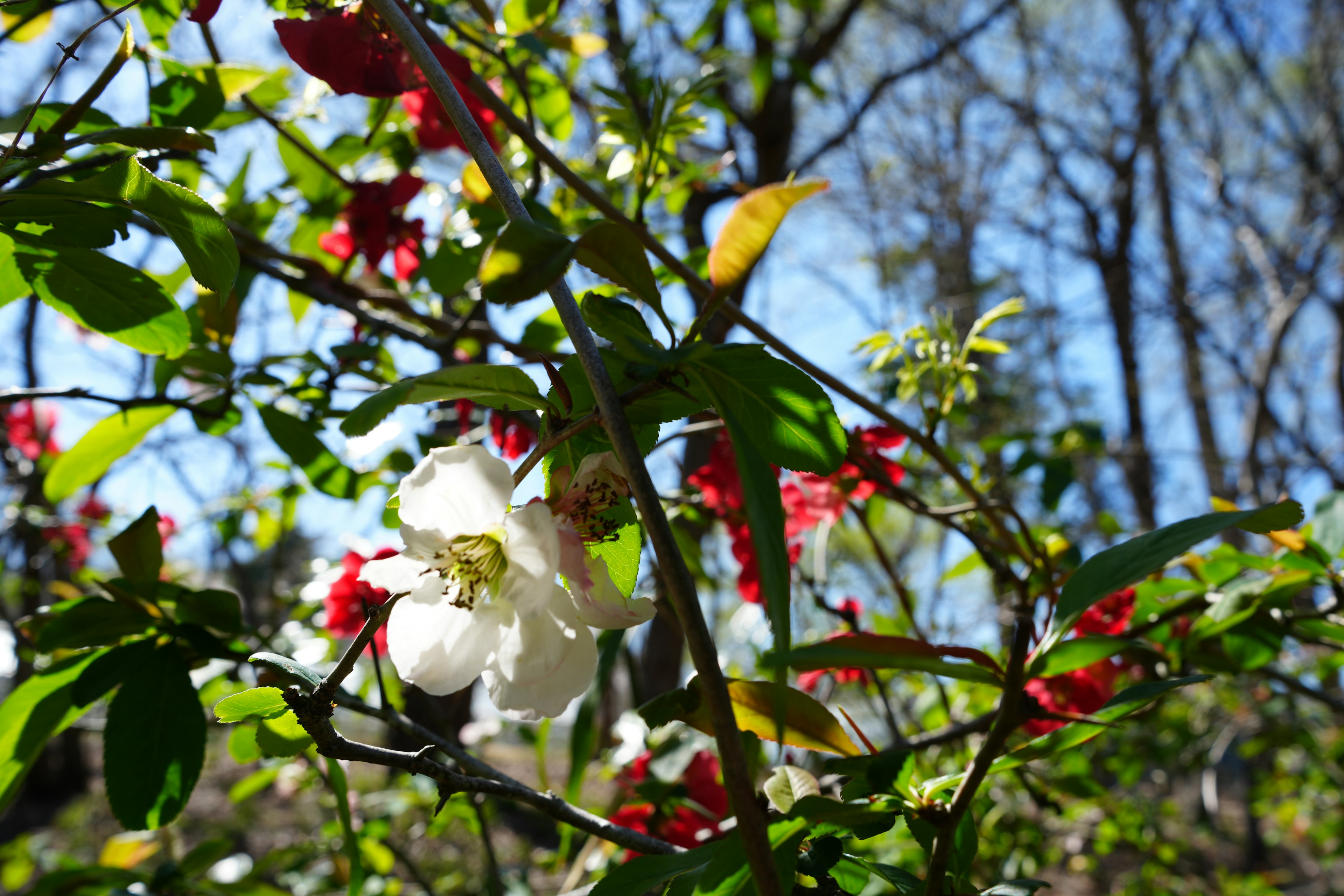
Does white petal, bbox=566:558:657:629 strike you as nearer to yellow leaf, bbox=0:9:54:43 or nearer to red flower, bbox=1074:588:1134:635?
red flower, bbox=1074:588:1134:635

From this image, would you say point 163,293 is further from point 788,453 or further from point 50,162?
point 788,453

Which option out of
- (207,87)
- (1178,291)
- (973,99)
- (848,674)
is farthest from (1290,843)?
(207,87)

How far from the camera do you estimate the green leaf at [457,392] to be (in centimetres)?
31

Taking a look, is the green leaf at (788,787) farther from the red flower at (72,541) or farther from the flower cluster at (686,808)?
the red flower at (72,541)

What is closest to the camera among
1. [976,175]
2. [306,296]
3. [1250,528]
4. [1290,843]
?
[1250,528]

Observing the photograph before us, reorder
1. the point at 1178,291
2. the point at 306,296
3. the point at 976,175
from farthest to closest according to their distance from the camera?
the point at 976,175 → the point at 1178,291 → the point at 306,296

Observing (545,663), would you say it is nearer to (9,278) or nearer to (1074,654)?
(1074,654)

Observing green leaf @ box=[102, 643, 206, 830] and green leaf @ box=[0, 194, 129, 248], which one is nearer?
green leaf @ box=[0, 194, 129, 248]

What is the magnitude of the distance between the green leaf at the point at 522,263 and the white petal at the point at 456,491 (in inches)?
3.5

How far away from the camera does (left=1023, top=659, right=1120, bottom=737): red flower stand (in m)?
0.95

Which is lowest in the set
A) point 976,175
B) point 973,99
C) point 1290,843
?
point 1290,843

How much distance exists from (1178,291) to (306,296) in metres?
3.40

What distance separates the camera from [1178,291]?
329 centimetres

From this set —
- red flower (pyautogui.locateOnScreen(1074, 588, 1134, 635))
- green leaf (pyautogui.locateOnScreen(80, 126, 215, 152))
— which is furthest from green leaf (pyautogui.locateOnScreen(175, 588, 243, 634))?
red flower (pyautogui.locateOnScreen(1074, 588, 1134, 635))
